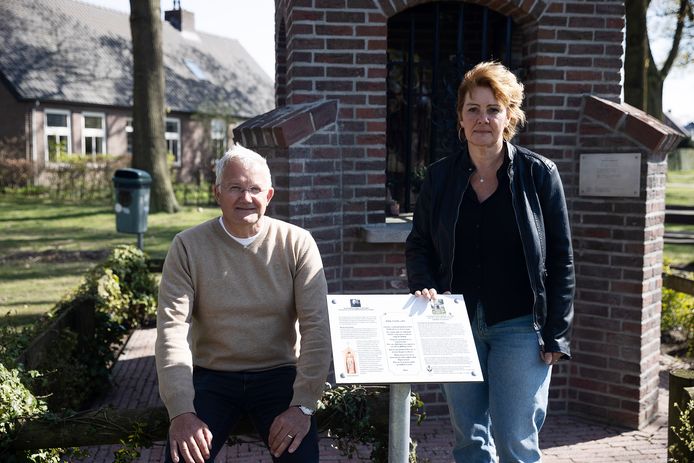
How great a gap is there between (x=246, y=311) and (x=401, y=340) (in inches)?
26.9

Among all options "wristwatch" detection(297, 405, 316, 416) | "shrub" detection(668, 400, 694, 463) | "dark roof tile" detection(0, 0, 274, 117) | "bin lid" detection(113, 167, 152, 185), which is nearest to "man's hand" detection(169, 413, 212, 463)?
"wristwatch" detection(297, 405, 316, 416)

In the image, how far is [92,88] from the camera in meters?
29.0

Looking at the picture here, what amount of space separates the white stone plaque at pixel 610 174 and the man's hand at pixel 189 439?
3.21 m

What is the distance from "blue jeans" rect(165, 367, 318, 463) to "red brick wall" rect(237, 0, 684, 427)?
67.1 inches

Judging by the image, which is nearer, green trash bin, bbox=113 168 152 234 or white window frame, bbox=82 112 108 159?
green trash bin, bbox=113 168 152 234

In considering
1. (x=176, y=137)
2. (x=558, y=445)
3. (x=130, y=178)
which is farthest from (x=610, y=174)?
(x=176, y=137)

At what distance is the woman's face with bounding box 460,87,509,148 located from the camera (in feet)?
9.75

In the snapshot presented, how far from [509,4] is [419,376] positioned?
3167 millimetres

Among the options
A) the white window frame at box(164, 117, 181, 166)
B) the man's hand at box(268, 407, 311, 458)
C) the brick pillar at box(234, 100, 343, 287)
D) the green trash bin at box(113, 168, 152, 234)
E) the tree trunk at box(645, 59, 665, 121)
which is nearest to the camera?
the man's hand at box(268, 407, 311, 458)

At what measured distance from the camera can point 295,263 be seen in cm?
314

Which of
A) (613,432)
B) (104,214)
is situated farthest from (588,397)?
(104,214)

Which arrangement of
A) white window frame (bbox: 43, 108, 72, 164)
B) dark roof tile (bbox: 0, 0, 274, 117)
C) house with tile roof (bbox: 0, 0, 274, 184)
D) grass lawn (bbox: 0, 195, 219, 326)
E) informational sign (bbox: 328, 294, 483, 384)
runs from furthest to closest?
dark roof tile (bbox: 0, 0, 274, 117)
white window frame (bbox: 43, 108, 72, 164)
house with tile roof (bbox: 0, 0, 274, 184)
grass lawn (bbox: 0, 195, 219, 326)
informational sign (bbox: 328, 294, 483, 384)

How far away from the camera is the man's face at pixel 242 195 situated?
308 centimetres

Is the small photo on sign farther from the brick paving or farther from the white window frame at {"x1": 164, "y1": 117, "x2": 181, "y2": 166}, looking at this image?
the white window frame at {"x1": 164, "y1": 117, "x2": 181, "y2": 166}
